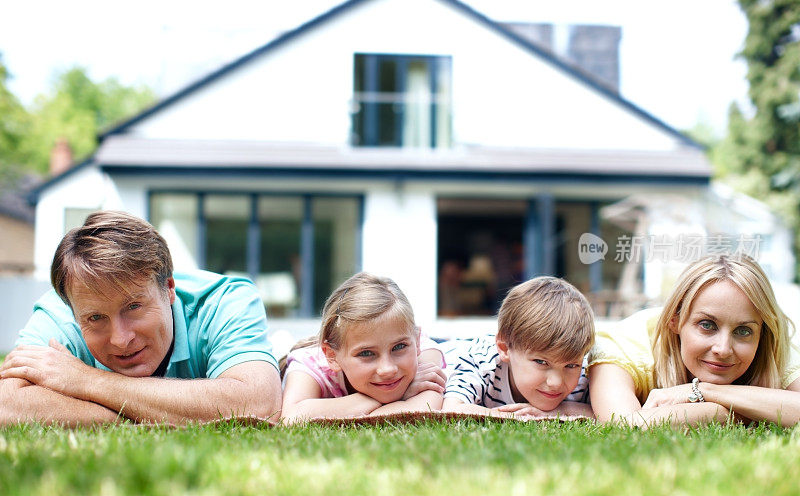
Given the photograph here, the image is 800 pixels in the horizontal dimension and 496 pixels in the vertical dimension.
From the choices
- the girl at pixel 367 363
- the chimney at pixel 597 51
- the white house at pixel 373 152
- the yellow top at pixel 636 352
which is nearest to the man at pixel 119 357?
the girl at pixel 367 363

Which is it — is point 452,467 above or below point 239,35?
below

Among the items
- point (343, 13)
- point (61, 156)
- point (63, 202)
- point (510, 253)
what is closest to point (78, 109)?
point (61, 156)

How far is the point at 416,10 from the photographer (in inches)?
736

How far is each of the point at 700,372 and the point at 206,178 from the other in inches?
570

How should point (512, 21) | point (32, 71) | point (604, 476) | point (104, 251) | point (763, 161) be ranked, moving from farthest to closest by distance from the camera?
point (32, 71) → point (763, 161) → point (512, 21) → point (104, 251) → point (604, 476)

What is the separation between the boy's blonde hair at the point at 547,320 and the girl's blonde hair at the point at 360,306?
1.76ft

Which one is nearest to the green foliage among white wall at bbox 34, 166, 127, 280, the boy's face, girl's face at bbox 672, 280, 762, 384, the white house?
white wall at bbox 34, 166, 127, 280

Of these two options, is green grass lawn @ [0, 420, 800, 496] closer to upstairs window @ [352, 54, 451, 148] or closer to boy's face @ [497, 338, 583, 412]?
boy's face @ [497, 338, 583, 412]

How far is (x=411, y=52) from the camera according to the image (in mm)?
18375

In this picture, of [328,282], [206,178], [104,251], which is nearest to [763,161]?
[328,282]

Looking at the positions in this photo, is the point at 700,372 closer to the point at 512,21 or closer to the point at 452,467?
the point at 452,467

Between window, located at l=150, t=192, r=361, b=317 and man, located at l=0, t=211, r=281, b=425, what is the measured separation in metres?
13.4

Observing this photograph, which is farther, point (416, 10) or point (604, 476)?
point (416, 10)

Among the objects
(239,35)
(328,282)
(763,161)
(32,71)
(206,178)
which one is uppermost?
(32,71)
